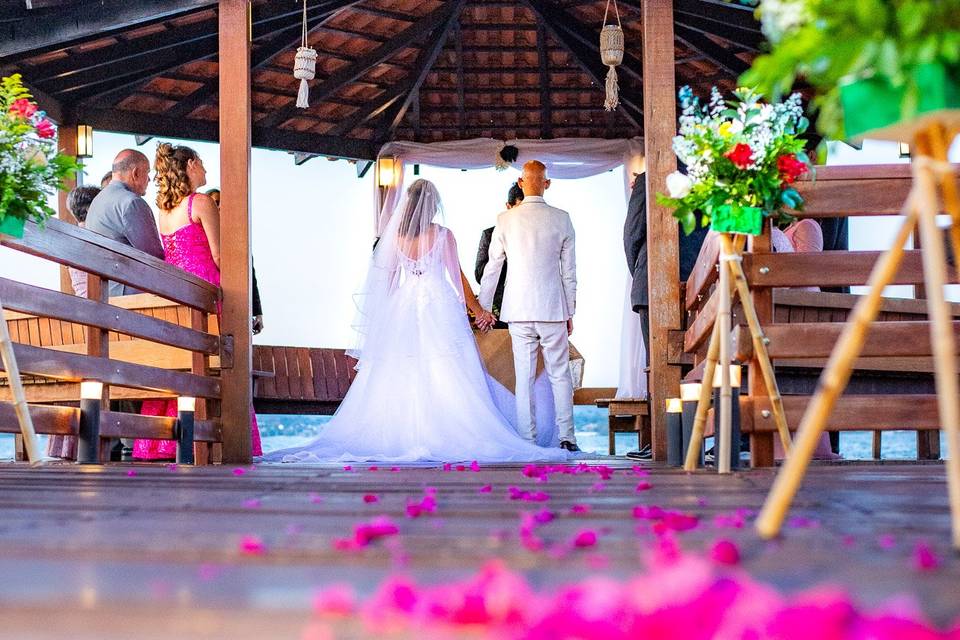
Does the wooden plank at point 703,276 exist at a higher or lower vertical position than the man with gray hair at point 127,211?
lower

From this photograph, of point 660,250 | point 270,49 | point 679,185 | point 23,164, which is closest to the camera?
point 679,185

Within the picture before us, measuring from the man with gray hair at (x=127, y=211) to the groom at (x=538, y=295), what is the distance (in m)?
2.10

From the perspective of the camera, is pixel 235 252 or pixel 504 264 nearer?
pixel 235 252

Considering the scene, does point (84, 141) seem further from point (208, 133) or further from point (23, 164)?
point (23, 164)

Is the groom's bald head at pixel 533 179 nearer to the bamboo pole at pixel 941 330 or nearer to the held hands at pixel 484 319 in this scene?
the held hands at pixel 484 319

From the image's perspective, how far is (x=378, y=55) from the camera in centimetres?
905

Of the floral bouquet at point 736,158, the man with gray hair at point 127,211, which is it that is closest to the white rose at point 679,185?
the floral bouquet at point 736,158

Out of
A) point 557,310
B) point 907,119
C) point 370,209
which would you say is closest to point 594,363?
point 370,209

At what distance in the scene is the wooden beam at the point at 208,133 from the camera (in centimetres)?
887

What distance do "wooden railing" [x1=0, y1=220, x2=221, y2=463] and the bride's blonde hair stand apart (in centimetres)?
77

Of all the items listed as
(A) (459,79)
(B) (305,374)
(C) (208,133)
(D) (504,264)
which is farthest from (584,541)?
(A) (459,79)

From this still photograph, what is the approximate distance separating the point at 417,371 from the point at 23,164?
10.4 feet

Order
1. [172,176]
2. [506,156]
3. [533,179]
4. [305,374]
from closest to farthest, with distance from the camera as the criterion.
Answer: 1. [172,176]
2. [533,179]
3. [305,374]
4. [506,156]

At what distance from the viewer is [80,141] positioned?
28.0 feet
